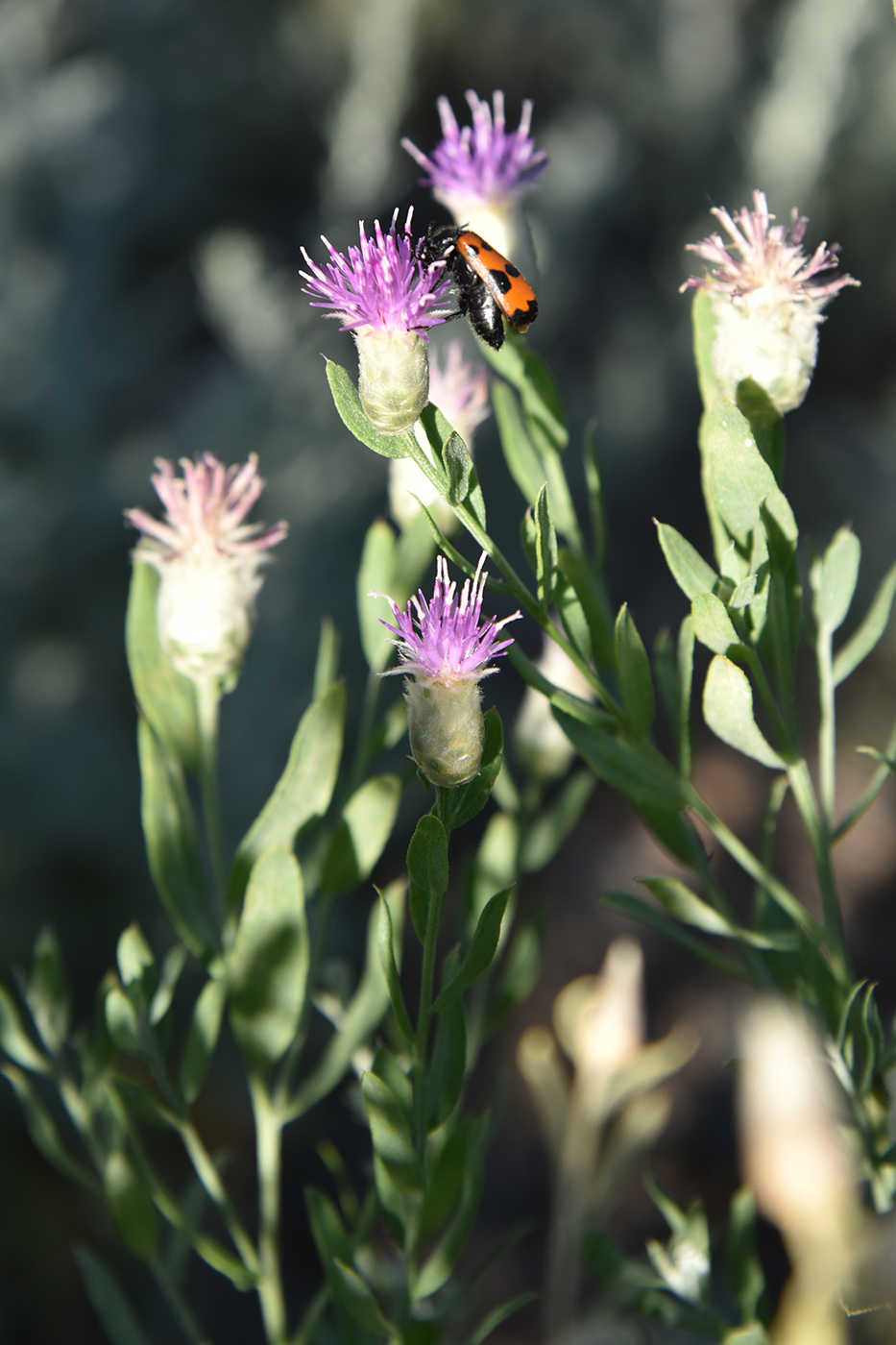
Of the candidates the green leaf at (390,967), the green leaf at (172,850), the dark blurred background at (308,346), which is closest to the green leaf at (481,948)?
the green leaf at (390,967)

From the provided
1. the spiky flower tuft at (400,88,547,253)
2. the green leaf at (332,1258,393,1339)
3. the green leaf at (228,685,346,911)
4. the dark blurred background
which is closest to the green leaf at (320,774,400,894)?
the green leaf at (228,685,346,911)

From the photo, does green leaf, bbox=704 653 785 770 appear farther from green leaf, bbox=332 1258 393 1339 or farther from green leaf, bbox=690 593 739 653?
green leaf, bbox=332 1258 393 1339

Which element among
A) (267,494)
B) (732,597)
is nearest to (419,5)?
(267,494)

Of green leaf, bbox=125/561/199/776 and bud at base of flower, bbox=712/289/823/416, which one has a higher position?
bud at base of flower, bbox=712/289/823/416

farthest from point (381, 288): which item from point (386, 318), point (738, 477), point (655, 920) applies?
point (655, 920)

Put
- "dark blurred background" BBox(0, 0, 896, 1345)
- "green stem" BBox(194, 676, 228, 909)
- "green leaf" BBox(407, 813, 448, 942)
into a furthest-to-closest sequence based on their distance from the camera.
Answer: "dark blurred background" BBox(0, 0, 896, 1345), "green stem" BBox(194, 676, 228, 909), "green leaf" BBox(407, 813, 448, 942)
